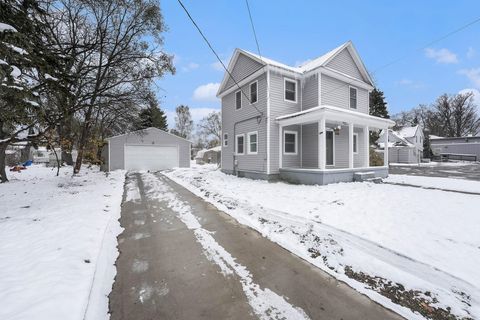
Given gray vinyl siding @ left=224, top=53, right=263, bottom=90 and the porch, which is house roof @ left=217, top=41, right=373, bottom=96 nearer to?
gray vinyl siding @ left=224, top=53, right=263, bottom=90

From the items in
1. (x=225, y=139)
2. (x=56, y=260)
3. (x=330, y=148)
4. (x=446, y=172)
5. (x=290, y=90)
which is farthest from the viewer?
(x=446, y=172)

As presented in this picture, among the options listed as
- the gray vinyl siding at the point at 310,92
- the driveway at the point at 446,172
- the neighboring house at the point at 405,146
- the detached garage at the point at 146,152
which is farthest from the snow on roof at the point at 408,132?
the detached garage at the point at 146,152

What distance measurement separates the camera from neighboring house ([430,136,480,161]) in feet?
123

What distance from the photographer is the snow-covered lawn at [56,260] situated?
2.44 m

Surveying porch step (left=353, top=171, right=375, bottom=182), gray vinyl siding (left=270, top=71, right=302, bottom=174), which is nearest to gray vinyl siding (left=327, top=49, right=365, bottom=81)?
gray vinyl siding (left=270, top=71, right=302, bottom=174)

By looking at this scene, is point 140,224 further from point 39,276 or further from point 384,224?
point 384,224

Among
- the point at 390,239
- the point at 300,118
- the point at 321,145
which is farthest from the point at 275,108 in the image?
the point at 390,239

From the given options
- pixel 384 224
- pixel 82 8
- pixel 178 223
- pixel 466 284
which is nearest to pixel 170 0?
pixel 178 223

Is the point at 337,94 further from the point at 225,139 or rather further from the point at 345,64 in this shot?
the point at 225,139

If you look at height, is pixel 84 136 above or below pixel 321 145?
above

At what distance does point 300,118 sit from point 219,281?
8.79 m

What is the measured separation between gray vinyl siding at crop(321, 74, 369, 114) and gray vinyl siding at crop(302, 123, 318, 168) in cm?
143

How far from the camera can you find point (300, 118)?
10.6m

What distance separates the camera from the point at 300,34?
35.6 ft
